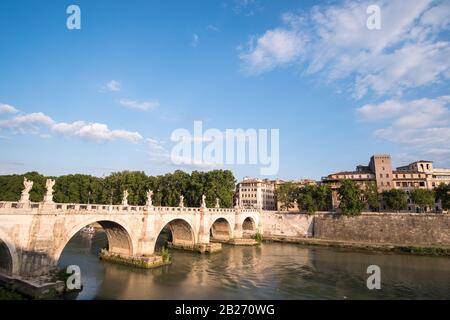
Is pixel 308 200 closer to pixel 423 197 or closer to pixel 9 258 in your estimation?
pixel 423 197

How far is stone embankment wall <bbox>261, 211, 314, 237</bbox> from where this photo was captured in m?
59.8

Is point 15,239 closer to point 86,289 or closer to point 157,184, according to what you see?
point 86,289

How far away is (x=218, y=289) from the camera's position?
22984 mm

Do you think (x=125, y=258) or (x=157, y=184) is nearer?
(x=125, y=258)

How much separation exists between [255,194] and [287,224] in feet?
119

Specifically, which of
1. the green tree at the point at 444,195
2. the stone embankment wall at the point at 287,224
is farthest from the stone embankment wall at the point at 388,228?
the green tree at the point at 444,195

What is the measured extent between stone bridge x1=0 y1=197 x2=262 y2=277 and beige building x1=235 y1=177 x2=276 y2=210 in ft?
157

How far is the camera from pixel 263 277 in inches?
1090

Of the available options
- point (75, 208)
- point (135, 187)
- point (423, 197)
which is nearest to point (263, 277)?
point (75, 208)

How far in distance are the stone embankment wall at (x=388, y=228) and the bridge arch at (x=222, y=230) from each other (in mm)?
17871

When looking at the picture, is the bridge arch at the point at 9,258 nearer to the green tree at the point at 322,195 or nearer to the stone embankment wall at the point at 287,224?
the stone embankment wall at the point at 287,224

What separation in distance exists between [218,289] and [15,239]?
14.7 metres

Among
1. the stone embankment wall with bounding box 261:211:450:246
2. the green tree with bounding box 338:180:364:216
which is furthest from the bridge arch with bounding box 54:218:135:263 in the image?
the green tree with bounding box 338:180:364:216
